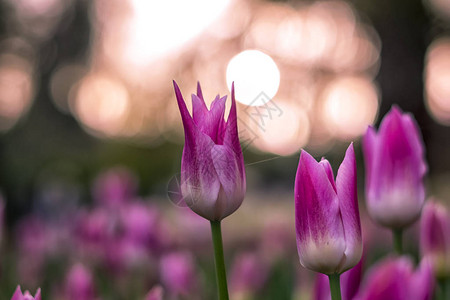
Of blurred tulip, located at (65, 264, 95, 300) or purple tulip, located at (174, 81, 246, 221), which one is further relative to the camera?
blurred tulip, located at (65, 264, 95, 300)

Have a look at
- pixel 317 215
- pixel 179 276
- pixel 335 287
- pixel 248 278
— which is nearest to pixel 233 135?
pixel 317 215

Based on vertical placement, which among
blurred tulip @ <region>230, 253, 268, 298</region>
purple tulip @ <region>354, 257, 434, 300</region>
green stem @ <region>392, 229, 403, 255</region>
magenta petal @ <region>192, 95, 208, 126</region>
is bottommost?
blurred tulip @ <region>230, 253, 268, 298</region>

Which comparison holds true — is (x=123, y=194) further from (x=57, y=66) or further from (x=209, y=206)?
(x=57, y=66)

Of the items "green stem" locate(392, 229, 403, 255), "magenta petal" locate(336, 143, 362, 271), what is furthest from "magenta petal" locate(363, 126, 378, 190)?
"magenta petal" locate(336, 143, 362, 271)

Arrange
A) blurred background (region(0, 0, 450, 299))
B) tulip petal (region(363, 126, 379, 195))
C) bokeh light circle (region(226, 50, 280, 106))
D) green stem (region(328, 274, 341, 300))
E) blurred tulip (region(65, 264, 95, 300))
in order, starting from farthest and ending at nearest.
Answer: blurred background (region(0, 0, 450, 299)) → blurred tulip (region(65, 264, 95, 300)) → tulip petal (region(363, 126, 379, 195)) → bokeh light circle (region(226, 50, 280, 106)) → green stem (region(328, 274, 341, 300))

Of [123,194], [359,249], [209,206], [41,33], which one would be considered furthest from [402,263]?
[41,33]

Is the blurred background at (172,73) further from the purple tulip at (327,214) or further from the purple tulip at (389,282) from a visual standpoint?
the purple tulip at (389,282)

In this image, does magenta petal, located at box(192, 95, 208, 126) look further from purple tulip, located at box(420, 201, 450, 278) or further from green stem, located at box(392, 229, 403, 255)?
purple tulip, located at box(420, 201, 450, 278)
